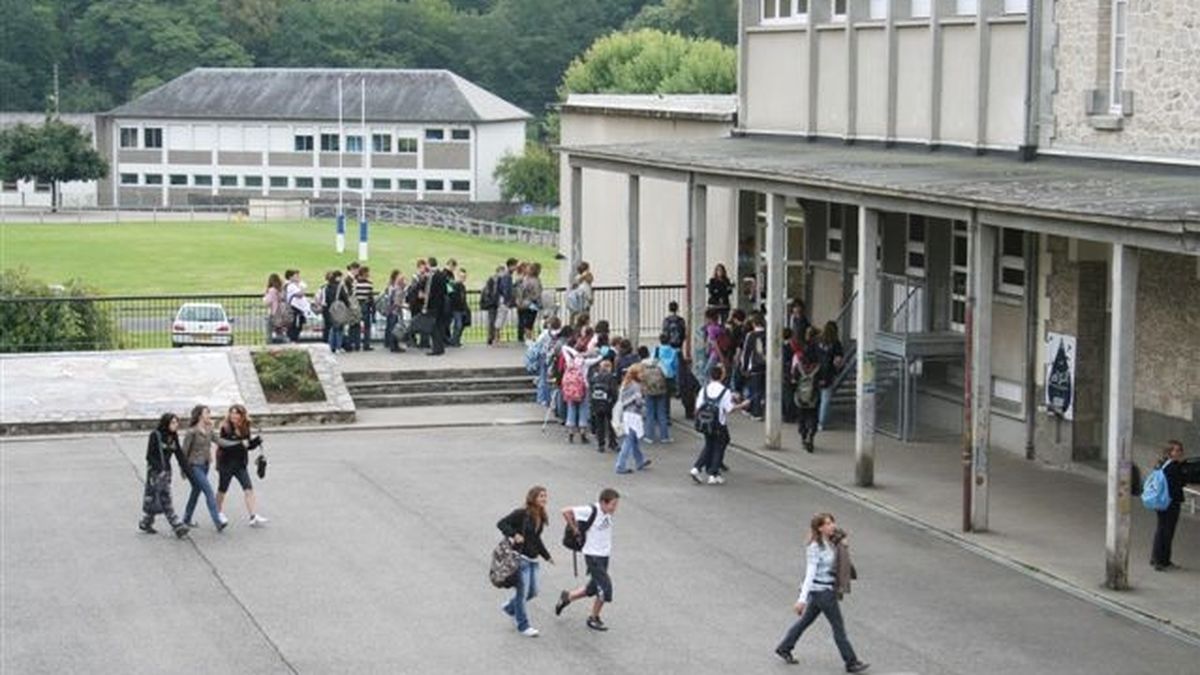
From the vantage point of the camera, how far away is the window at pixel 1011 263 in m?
31.3

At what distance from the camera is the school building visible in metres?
25.4

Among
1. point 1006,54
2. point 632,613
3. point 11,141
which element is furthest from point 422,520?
point 11,141

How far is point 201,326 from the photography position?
140ft

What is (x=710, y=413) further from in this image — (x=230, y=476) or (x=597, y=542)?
(x=597, y=542)

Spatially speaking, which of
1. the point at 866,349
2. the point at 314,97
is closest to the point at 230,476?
the point at 866,349

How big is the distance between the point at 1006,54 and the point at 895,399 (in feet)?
18.2

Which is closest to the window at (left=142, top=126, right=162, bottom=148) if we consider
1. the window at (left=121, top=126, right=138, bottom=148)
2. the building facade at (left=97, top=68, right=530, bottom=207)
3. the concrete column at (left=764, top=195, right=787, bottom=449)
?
the building facade at (left=97, top=68, right=530, bottom=207)

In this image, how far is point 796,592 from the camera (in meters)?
22.8

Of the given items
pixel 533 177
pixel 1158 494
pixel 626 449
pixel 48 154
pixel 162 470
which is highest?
pixel 48 154

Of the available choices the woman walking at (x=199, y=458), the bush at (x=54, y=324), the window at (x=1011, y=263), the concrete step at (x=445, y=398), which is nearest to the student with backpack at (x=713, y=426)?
the window at (x=1011, y=263)

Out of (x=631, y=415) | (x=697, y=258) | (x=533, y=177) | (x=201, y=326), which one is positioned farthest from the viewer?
(x=533, y=177)

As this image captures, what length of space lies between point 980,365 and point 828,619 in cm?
698

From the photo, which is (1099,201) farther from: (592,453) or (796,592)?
(592,453)

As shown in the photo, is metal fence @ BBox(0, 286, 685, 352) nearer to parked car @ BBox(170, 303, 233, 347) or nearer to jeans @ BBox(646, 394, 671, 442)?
parked car @ BBox(170, 303, 233, 347)
